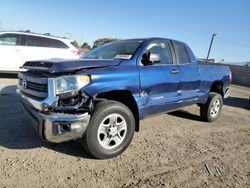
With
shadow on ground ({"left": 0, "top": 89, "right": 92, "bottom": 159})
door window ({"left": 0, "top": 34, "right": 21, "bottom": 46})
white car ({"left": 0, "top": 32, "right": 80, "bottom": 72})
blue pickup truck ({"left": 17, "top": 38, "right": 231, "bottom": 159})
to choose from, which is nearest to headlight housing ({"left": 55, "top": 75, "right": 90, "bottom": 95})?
blue pickup truck ({"left": 17, "top": 38, "right": 231, "bottom": 159})

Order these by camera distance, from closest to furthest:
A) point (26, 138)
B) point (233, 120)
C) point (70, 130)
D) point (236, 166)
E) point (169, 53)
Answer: point (70, 130) < point (236, 166) < point (26, 138) < point (169, 53) < point (233, 120)

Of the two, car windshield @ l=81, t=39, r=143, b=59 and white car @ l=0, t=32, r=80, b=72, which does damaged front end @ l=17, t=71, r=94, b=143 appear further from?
white car @ l=0, t=32, r=80, b=72

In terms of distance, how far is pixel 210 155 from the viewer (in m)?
4.29

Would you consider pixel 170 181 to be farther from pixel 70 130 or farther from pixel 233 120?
pixel 233 120

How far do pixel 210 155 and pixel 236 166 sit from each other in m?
0.45

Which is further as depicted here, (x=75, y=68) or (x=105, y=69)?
(x=105, y=69)

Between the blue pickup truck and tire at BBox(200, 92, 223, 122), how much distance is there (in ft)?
4.26

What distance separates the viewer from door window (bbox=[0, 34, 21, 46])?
977 cm

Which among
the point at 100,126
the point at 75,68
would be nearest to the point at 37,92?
the point at 75,68

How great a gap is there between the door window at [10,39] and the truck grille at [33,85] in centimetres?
646

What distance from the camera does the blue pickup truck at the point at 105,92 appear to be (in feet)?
10.9

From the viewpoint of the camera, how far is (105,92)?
3711 mm

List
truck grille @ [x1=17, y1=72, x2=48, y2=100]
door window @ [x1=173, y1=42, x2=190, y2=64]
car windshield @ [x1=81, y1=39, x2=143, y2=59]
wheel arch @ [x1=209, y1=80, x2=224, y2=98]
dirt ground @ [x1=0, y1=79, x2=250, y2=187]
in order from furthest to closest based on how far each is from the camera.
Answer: wheel arch @ [x1=209, y1=80, x2=224, y2=98] → door window @ [x1=173, y1=42, x2=190, y2=64] → car windshield @ [x1=81, y1=39, x2=143, y2=59] → truck grille @ [x1=17, y1=72, x2=48, y2=100] → dirt ground @ [x1=0, y1=79, x2=250, y2=187]

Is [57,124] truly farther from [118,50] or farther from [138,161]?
[118,50]
